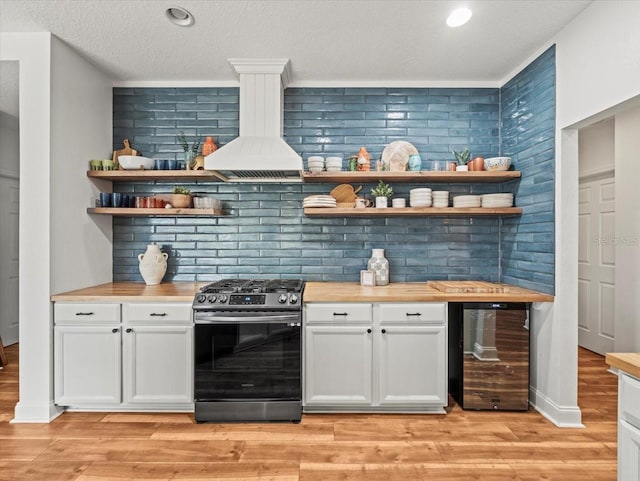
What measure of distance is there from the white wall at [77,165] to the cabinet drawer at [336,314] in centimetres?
185

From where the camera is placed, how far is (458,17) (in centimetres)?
238

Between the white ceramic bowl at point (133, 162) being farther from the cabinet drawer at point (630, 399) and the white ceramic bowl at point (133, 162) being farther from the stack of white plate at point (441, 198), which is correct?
the cabinet drawer at point (630, 399)

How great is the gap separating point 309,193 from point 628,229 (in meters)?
3.06

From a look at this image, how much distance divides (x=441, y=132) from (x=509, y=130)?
56 cm

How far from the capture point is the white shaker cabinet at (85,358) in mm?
2674

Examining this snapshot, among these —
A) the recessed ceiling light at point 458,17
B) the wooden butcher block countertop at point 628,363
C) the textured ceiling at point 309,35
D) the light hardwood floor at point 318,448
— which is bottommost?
the light hardwood floor at point 318,448

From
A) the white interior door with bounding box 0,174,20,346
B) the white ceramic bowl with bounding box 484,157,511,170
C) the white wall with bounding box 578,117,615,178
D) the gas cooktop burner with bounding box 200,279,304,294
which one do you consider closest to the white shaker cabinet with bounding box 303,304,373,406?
the gas cooktop burner with bounding box 200,279,304,294

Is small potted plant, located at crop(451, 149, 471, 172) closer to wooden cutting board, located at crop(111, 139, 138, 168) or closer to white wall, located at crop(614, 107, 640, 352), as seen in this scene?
white wall, located at crop(614, 107, 640, 352)

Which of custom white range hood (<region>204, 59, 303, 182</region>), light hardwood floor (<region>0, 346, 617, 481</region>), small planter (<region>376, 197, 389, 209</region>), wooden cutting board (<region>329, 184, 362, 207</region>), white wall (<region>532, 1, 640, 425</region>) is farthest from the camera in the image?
wooden cutting board (<region>329, 184, 362, 207</region>)

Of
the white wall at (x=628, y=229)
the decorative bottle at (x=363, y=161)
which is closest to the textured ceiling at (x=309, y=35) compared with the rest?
the decorative bottle at (x=363, y=161)

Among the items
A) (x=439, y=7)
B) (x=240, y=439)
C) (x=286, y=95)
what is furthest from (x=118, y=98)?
(x=240, y=439)

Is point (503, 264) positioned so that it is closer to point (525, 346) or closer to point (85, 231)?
point (525, 346)

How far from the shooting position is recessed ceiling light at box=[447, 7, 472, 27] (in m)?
2.32

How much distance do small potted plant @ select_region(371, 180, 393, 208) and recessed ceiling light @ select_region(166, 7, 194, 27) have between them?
1830 mm
